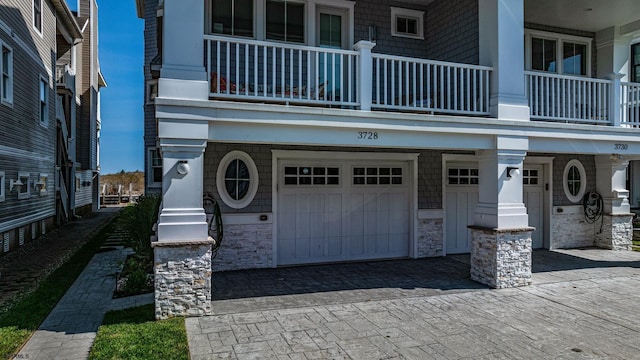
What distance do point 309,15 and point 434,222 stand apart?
5.39 metres

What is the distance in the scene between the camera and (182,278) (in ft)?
19.3

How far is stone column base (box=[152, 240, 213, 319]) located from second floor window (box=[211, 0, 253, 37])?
4799 mm

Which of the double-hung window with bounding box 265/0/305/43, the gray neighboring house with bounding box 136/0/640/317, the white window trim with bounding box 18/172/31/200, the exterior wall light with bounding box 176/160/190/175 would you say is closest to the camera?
the exterior wall light with bounding box 176/160/190/175

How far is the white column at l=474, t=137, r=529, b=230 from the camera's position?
7691 mm

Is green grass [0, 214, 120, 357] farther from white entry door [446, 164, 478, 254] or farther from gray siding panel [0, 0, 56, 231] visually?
white entry door [446, 164, 478, 254]

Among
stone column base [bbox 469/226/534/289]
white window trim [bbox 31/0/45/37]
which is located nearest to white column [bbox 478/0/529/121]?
stone column base [bbox 469/226/534/289]

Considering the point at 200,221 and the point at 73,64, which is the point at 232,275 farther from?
the point at 73,64

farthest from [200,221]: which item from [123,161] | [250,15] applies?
[123,161]

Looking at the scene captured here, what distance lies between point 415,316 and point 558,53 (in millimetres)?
8681

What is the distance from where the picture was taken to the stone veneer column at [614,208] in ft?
37.6

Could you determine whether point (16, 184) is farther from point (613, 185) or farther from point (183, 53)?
point (613, 185)

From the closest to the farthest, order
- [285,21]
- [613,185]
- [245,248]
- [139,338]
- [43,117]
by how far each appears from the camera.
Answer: [139,338] < [245,248] < [285,21] < [613,185] < [43,117]

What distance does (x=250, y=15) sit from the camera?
898 cm

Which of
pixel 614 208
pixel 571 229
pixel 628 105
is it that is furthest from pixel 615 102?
pixel 571 229
